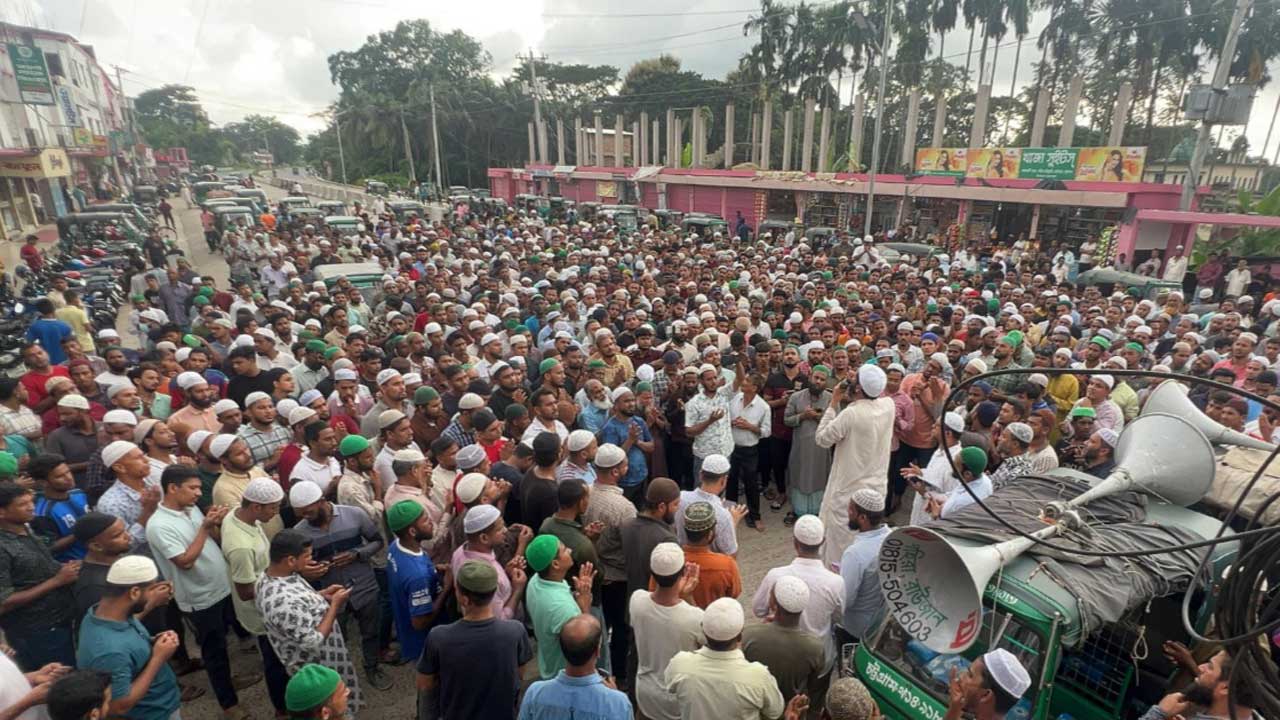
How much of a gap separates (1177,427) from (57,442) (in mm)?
7877

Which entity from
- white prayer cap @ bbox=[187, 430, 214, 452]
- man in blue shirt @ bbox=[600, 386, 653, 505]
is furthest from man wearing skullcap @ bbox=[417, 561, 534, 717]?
white prayer cap @ bbox=[187, 430, 214, 452]

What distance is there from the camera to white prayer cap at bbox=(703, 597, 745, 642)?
2.73 metres

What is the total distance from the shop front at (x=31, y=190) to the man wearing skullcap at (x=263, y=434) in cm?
2893

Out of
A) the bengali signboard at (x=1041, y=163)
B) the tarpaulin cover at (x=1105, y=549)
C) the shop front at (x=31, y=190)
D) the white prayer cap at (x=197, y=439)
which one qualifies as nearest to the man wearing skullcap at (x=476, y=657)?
the tarpaulin cover at (x=1105, y=549)

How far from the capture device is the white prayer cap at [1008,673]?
2.74 metres

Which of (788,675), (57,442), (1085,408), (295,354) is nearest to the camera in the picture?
(788,675)

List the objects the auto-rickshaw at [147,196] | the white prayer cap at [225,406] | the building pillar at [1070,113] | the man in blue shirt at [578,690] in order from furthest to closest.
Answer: the auto-rickshaw at [147,196]
the building pillar at [1070,113]
the white prayer cap at [225,406]
the man in blue shirt at [578,690]

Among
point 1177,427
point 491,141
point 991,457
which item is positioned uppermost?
point 491,141

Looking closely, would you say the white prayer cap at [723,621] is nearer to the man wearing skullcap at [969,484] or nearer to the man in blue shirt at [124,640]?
the man wearing skullcap at [969,484]

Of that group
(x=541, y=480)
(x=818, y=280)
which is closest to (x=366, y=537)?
(x=541, y=480)

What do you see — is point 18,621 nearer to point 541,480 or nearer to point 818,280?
point 541,480

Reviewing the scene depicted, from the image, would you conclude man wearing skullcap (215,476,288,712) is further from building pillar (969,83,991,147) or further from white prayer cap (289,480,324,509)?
building pillar (969,83,991,147)

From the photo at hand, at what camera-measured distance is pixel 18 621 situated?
3.51 metres

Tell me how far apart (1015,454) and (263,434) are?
602cm
